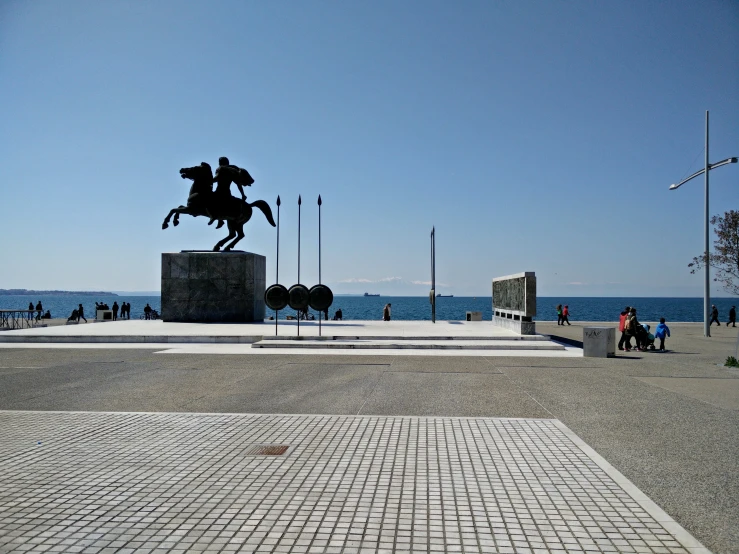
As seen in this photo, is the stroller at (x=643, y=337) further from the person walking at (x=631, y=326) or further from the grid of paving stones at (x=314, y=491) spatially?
the grid of paving stones at (x=314, y=491)

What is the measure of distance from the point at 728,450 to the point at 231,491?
5.88m

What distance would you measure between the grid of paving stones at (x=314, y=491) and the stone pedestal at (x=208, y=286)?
21.0m

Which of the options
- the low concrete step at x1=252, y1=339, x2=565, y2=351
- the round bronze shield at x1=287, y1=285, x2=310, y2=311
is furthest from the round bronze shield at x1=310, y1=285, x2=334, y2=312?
the low concrete step at x1=252, y1=339, x2=565, y2=351

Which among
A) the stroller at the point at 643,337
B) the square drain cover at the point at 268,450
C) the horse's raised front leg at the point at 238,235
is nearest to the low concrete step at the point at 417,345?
the stroller at the point at 643,337

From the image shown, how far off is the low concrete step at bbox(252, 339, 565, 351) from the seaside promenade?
674cm

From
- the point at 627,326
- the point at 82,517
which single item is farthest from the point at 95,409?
the point at 627,326

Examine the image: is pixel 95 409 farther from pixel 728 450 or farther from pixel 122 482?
pixel 728 450

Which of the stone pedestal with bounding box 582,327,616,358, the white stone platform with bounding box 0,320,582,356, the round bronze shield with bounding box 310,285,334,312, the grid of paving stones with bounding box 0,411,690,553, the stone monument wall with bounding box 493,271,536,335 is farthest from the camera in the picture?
the round bronze shield with bounding box 310,285,334,312

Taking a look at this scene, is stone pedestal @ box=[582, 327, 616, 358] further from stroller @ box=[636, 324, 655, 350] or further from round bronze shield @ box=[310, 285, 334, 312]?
round bronze shield @ box=[310, 285, 334, 312]

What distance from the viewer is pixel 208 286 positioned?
95.7 feet

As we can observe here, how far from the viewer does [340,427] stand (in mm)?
8117

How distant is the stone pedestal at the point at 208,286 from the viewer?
95.4 ft

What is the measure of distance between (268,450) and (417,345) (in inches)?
532

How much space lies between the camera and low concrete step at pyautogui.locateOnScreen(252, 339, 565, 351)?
20062 mm
